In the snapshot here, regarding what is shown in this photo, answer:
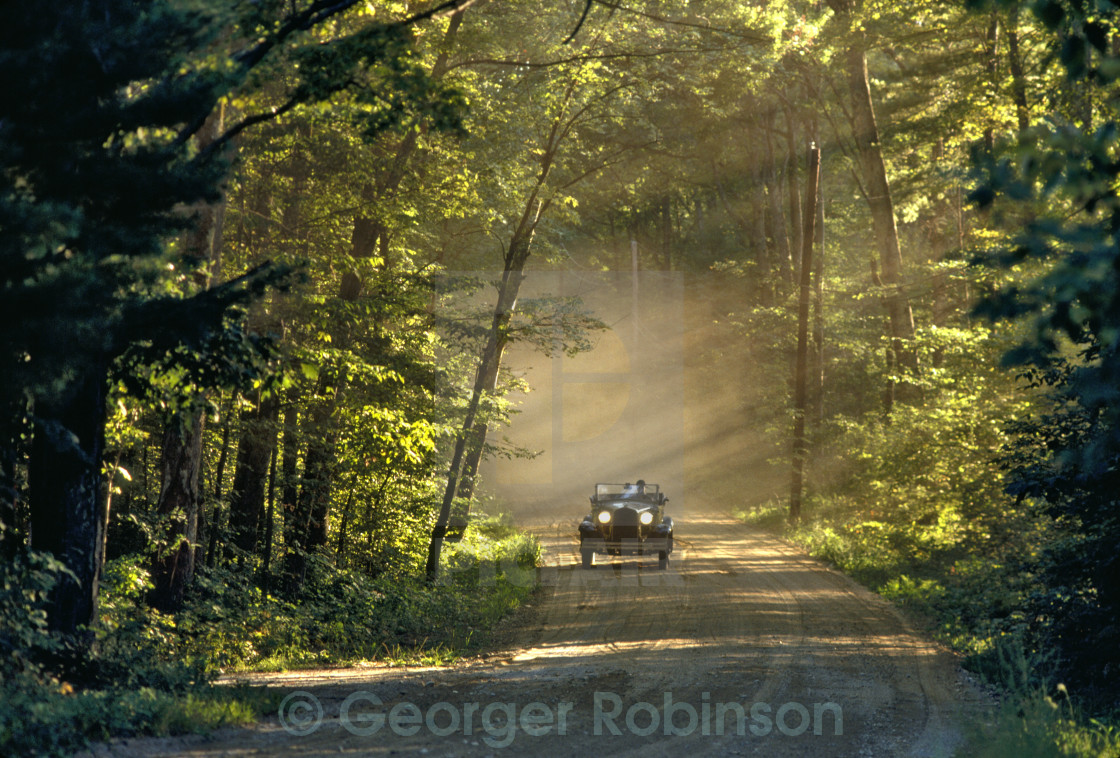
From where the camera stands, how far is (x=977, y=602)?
13.2 m

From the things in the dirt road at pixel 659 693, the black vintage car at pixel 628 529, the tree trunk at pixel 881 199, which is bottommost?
the dirt road at pixel 659 693

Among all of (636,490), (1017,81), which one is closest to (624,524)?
(636,490)

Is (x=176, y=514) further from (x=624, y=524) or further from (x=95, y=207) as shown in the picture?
(x=624, y=524)

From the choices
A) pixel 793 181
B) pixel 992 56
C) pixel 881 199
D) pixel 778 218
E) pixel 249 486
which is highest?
pixel 793 181

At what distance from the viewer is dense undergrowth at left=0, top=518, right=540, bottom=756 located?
606 cm

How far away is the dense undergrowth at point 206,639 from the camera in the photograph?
606cm

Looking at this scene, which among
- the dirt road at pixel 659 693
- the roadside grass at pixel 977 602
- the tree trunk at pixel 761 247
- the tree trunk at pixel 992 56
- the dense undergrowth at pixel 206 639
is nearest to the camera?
the dense undergrowth at pixel 206 639

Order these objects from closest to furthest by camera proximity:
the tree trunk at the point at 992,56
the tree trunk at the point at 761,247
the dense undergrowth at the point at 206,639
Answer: the dense undergrowth at the point at 206,639
the tree trunk at the point at 992,56
the tree trunk at the point at 761,247

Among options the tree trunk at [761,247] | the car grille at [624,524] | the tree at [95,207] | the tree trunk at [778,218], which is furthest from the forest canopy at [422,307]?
the car grille at [624,524]

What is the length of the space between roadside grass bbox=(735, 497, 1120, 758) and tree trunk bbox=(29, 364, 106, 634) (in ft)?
25.0

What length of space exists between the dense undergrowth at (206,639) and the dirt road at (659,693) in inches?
17.2

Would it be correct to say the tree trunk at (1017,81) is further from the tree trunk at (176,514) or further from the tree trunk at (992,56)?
the tree trunk at (176,514)

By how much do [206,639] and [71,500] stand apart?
13.4 feet

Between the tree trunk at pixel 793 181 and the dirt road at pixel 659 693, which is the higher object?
the tree trunk at pixel 793 181
